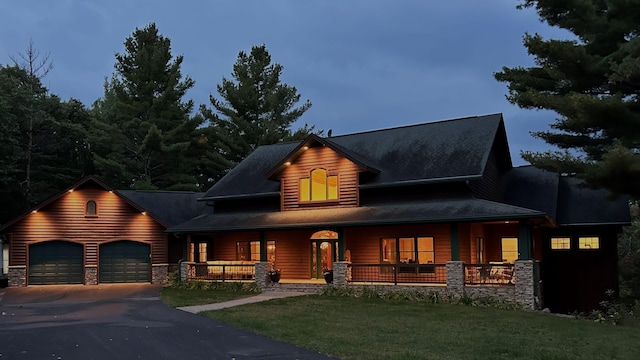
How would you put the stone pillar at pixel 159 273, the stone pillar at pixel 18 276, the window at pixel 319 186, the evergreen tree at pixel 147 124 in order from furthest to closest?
the evergreen tree at pixel 147 124 < the stone pillar at pixel 159 273 < the stone pillar at pixel 18 276 < the window at pixel 319 186

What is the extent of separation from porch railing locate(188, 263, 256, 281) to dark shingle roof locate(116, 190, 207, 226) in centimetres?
451

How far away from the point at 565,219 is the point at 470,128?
5.32 m

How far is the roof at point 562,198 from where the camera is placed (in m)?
22.5

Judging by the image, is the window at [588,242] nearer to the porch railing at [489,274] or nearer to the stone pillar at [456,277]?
the porch railing at [489,274]

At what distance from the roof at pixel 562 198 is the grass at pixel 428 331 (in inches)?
281

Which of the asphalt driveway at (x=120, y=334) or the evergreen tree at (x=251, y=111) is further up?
the evergreen tree at (x=251, y=111)

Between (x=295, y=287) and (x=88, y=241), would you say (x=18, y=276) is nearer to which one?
(x=88, y=241)

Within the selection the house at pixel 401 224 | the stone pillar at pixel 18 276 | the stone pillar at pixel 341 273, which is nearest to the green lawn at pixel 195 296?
the house at pixel 401 224

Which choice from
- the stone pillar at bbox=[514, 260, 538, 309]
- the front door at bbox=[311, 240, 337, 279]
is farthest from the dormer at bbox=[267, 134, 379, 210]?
the stone pillar at bbox=[514, 260, 538, 309]

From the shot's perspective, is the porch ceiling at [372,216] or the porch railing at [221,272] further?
the porch railing at [221,272]

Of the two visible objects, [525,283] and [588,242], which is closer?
[525,283]

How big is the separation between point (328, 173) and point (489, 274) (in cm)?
788

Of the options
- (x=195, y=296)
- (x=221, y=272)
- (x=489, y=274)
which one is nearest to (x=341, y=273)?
(x=489, y=274)

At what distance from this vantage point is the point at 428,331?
1323 centimetres
